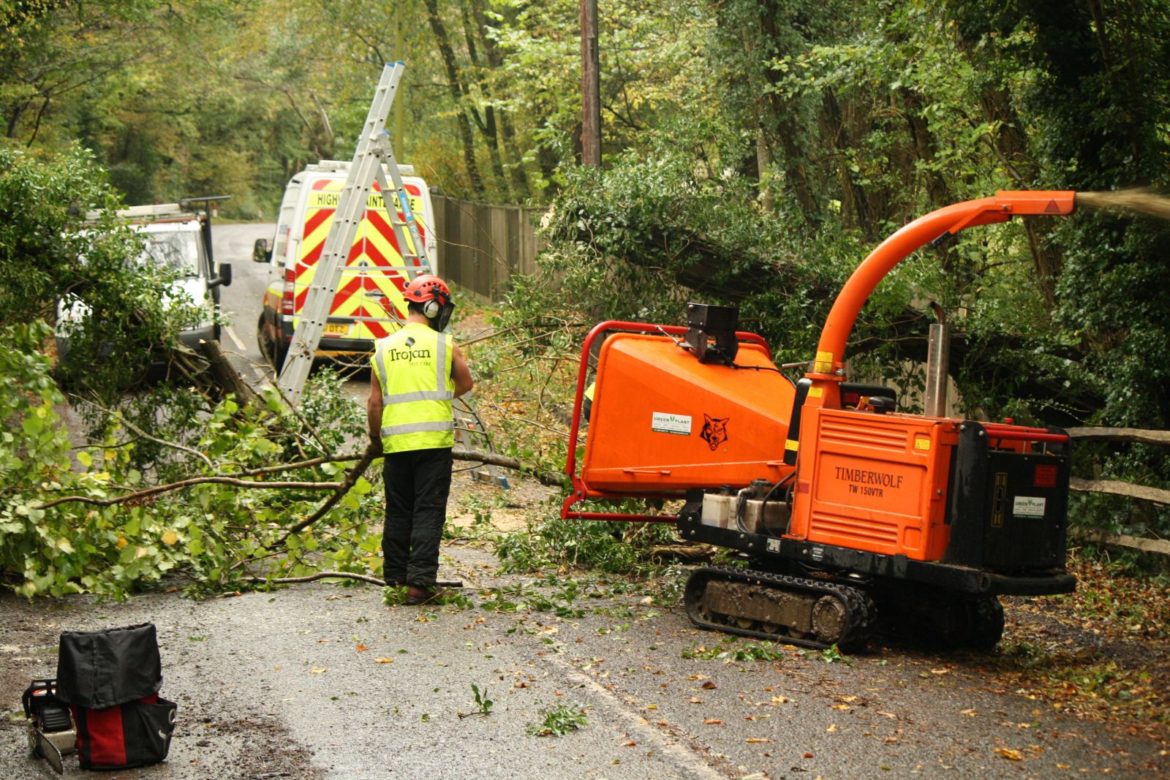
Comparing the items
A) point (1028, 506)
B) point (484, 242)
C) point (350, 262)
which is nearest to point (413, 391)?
point (1028, 506)

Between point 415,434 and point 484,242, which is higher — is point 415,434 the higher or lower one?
the lower one

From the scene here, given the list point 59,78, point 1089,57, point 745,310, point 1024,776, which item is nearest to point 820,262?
point 745,310

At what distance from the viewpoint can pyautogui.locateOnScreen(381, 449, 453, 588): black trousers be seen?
8938mm

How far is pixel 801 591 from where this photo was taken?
8.02m

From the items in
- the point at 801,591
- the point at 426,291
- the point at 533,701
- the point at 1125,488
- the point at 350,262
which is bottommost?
the point at 533,701

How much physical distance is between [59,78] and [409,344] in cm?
2362

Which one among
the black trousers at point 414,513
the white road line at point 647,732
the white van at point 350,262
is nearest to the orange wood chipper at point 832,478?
the black trousers at point 414,513

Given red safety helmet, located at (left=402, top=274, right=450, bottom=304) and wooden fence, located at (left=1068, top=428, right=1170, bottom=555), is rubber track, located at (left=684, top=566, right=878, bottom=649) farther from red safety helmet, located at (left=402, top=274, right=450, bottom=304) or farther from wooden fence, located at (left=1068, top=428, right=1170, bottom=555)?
wooden fence, located at (left=1068, top=428, right=1170, bottom=555)

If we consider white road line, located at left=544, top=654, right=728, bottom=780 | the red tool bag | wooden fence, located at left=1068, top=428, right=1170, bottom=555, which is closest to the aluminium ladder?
white road line, located at left=544, top=654, right=728, bottom=780

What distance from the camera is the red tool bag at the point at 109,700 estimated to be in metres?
5.82

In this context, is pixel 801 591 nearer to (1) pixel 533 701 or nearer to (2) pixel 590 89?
(1) pixel 533 701

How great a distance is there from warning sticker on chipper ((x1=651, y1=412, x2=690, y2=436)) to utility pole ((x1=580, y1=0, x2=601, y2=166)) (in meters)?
9.37

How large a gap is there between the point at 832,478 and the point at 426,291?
9.74 feet

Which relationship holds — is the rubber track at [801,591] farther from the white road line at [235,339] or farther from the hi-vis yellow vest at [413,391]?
the white road line at [235,339]
